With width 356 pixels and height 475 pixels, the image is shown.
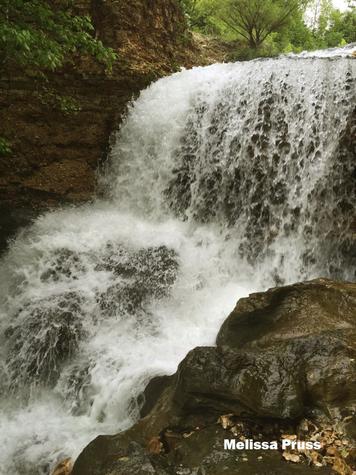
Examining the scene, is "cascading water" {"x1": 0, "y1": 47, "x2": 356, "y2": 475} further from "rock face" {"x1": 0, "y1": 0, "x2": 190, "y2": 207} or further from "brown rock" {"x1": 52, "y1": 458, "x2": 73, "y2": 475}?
"rock face" {"x1": 0, "y1": 0, "x2": 190, "y2": 207}

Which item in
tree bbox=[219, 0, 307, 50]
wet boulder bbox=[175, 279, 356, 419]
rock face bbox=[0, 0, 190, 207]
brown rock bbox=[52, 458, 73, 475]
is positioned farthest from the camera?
tree bbox=[219, 0, 307, 50]

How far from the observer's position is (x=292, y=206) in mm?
7570

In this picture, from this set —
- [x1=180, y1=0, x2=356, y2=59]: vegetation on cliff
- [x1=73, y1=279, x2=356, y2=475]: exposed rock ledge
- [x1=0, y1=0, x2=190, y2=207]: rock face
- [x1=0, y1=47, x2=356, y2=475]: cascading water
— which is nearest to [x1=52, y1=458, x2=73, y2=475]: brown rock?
[x1=0, y1=47, x2=356, y2=475]: cascading water

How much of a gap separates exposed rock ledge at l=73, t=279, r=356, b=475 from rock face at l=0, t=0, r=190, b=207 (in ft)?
21.9

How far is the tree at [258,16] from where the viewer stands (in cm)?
1427

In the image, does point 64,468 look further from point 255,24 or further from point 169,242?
point 255,24

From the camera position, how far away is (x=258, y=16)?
14500 millimetres

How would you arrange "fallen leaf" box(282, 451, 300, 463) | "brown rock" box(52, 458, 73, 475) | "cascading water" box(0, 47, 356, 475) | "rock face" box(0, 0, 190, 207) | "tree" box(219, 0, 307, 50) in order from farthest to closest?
"tree" box(219, 0, 307, 50), "rock face" box(0, 0, 190, 207), "cascading water" box(0, 47, 356, 475), "brown rock" box(52, 458, 73, 475), "fallen leaf" box(282, 451, 300, 463)

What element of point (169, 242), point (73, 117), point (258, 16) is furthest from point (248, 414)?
point (258, 16)

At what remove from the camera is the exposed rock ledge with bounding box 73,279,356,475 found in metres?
2.88

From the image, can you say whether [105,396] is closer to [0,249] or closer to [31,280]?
[31,280]

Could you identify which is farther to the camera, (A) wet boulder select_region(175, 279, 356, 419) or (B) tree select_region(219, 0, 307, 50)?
(B) tree select_region(219, 0, 307, 50)

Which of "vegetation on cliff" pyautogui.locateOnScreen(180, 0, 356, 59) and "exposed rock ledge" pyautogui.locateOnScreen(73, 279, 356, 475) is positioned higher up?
"vegetation on cliff" pyautogui.locateOnScreen(180, 0, 356, 59)

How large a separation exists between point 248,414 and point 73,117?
7.98 m
